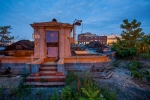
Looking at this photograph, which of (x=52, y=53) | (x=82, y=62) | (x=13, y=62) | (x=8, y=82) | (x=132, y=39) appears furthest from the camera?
(x=132, y=39)

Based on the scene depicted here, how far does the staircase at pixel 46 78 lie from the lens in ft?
22.8

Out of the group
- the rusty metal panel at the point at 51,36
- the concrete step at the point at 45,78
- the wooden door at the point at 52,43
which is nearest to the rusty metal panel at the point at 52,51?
the wooden door at the point at 52,43

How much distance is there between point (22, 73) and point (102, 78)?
6.97 meters

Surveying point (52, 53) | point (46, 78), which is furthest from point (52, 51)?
point (46, 78)

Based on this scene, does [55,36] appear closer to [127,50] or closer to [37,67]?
[37,67]

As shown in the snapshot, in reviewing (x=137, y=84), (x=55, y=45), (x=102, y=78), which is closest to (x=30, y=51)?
(x=55, y=45)

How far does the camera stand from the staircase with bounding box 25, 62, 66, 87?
22.8 feet

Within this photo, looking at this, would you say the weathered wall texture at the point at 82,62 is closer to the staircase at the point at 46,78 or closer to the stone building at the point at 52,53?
the stone building at the point at 52,53

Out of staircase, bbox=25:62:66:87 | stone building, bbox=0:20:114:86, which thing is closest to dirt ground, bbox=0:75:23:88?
staircase, bbox=25:62:66:87

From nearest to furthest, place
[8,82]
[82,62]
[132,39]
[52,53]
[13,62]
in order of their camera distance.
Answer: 1. [8,82]
2. [13,62]
3. [82,62]
4. [52,53]
5. [132,39]

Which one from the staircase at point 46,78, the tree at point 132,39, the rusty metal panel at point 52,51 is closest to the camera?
the staircase at point 46,78

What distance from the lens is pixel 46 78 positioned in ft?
23.9

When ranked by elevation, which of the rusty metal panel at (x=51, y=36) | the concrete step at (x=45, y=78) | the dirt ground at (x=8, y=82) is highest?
the rusty metal panel at (x=51, y=36)

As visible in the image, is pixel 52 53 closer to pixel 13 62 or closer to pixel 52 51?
pixel 52 51
